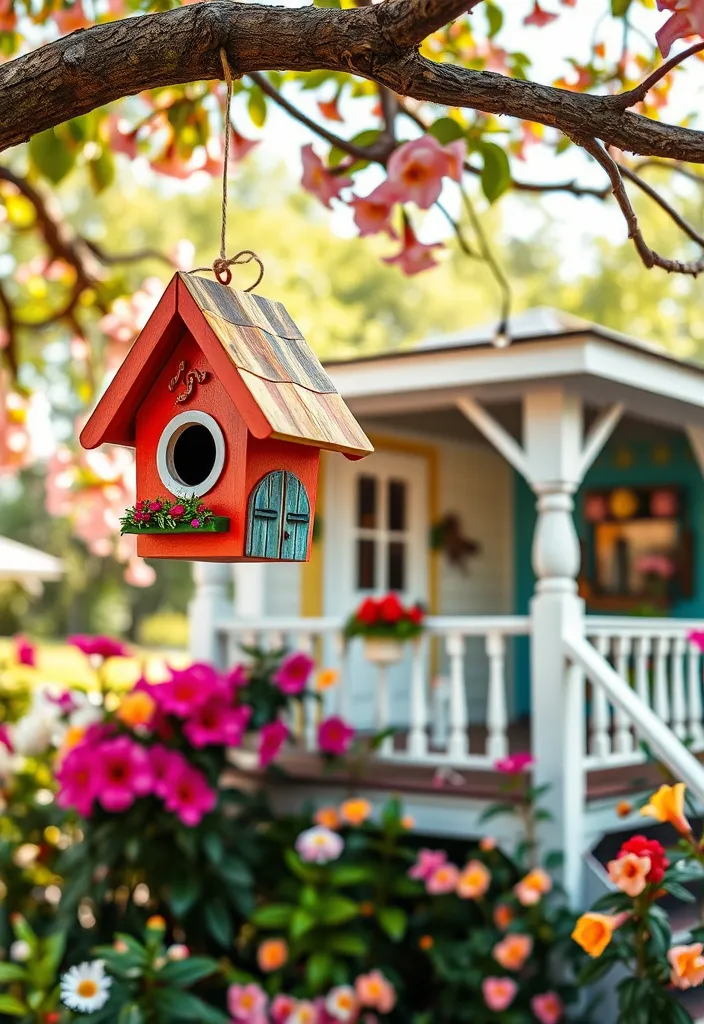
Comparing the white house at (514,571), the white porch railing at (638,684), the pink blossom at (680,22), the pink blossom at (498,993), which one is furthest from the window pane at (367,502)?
the pink blossom at (680,22)

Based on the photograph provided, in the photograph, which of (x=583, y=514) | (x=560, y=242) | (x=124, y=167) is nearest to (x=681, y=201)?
(x=560, y=242)

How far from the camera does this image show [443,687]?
6.77m

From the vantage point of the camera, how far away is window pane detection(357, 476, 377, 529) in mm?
7578

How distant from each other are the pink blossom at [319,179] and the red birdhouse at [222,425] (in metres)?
0.90

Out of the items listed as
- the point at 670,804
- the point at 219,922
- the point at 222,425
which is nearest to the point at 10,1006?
the point at 219,922

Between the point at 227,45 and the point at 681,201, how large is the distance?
20.4 meters

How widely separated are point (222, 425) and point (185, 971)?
2.19 metres

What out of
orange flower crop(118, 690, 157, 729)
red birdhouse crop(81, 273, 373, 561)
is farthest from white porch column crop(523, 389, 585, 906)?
red birdhouse crop(81, 273, 373, 561)

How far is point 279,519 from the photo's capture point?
7.09ft

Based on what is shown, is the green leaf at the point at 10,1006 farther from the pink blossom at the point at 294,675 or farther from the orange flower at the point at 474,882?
the pink blossom at the point at 294,675

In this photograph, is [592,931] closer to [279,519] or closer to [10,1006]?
[279,519]

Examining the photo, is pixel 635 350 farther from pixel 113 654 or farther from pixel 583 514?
pixel 583 514

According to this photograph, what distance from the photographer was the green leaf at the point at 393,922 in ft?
14.8

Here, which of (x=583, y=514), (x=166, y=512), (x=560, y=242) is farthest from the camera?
(x=560, y=242)
